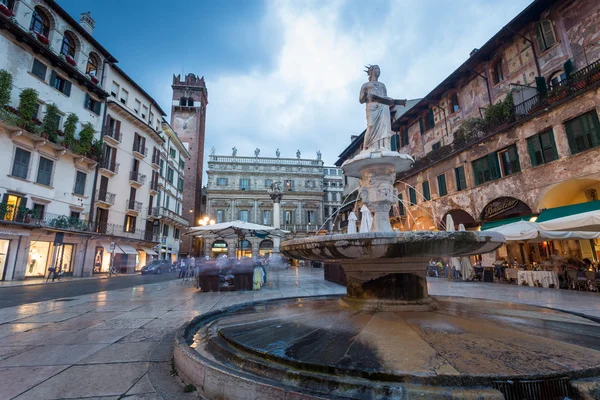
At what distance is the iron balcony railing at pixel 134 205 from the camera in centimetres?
2539

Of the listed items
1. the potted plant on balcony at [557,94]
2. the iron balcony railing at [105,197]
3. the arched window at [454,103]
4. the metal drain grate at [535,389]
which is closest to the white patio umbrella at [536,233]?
the potted plant on balcony at [557,94]

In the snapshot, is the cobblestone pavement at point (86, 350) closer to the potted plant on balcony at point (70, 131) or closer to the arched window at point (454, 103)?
the arched window at point (454, 103)

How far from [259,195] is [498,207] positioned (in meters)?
34.5

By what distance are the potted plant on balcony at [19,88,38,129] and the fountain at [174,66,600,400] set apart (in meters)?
20.0

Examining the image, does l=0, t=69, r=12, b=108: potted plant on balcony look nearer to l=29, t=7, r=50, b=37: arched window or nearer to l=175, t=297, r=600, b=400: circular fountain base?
l=29, t=7, r=50, b=37: arched window

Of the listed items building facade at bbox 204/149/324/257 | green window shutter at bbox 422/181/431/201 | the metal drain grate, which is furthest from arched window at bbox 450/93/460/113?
building facade at bbox 204/149/324/257

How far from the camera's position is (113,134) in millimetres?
23906

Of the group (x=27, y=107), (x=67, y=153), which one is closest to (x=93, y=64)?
(x=27, y=107)

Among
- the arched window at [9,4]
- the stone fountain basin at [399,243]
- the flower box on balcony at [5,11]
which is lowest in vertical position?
the stone fountain basin at [399,243]

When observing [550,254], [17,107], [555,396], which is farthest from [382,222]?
[17,107]

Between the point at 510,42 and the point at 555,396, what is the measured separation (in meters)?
19.8

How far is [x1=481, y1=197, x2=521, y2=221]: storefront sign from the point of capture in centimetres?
1438

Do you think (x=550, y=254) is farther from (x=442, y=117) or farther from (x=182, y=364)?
(x=182, y=364)

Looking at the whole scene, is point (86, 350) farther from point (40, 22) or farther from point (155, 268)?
point (40, 22)
